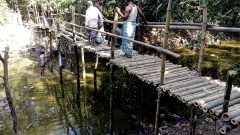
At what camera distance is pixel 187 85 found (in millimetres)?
6984

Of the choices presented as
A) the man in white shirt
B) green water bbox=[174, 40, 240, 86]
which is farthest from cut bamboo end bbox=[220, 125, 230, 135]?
green water bbox=[174, 40, 240, 86]

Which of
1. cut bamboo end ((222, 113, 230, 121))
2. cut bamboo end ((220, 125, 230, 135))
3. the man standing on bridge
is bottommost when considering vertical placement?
cut bamboo end ((220, 125, 230, 135))

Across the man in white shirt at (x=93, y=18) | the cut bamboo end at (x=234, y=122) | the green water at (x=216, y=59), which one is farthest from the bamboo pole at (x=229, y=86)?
the green water at (x=216, y=59)

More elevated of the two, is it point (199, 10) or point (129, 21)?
point (199, 10)

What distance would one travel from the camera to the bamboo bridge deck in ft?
18.2

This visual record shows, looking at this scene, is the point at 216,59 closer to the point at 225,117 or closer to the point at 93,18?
the point at 93,18

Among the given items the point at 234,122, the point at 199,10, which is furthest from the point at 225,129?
the point at 199,10

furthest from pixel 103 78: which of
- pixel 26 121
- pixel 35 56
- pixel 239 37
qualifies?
pixel 239 37

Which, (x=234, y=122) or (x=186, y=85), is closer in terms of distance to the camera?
(x=234, y=122)

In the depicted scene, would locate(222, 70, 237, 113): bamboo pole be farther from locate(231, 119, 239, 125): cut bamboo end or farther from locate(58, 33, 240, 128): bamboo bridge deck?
locate(231, 119, 239, 125): cut bamboo end

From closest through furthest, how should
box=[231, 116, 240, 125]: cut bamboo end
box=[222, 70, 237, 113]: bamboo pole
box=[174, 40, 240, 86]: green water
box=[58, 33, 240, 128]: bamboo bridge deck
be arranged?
box=[222, 70, 237, 113]: bamboo pole < box=[231, 116, 240, 125]: cut bamboo end < box=[58, 33, 240, 128]: bamboo bridge deck < box=[174, 40, 240, 86]: green water

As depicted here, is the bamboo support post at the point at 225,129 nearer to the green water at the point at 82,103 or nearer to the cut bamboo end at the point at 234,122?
the cut bamboo end at the point at 234,122

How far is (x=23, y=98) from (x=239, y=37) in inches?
813

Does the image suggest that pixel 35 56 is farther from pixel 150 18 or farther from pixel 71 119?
pixel 71 119
